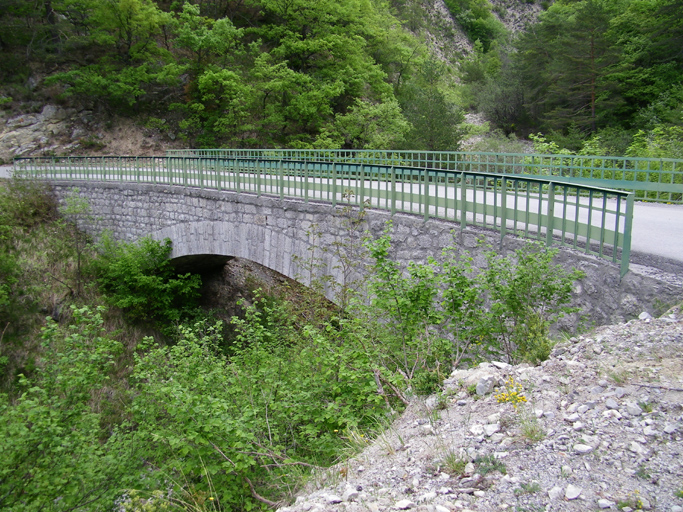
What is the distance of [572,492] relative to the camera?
9.28ft

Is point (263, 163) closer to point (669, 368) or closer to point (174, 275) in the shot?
point (174, 275)

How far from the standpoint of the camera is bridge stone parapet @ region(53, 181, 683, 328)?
5.34 meters

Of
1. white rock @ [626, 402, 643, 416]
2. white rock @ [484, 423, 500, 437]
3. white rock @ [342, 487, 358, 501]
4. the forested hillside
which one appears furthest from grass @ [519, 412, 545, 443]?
the forested hillside

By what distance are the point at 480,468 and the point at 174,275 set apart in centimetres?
1496

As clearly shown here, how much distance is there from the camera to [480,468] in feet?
10.7

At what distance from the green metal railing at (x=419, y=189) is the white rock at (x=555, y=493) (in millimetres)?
3043

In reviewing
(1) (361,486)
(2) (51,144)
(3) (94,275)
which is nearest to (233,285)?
(3) (94,275)

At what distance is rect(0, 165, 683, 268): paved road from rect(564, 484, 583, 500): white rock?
10.9ft

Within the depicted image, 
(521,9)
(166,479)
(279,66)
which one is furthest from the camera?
(521,9)

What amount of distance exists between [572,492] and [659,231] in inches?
242

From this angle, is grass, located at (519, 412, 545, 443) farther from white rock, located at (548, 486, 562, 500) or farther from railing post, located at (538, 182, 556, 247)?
railing post, located at (538, 182, 556, 247)

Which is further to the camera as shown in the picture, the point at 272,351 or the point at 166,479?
the point at 272,351

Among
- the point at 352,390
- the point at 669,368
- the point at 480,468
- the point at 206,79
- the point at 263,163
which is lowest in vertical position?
the point at 352,390

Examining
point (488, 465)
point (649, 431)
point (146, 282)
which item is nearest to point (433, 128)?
point (146, 282)
